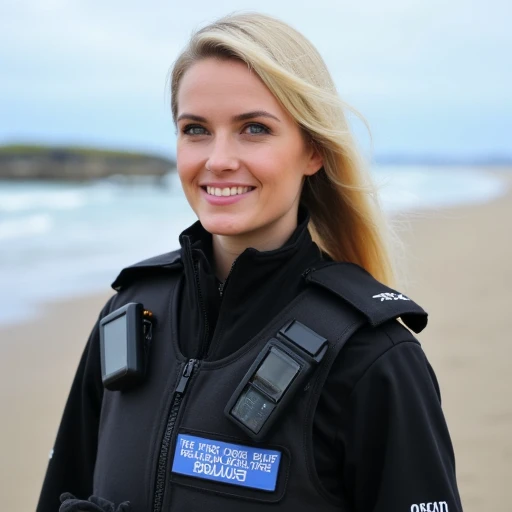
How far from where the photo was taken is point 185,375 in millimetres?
2107

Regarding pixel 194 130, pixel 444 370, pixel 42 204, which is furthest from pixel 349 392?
pixel 42 204

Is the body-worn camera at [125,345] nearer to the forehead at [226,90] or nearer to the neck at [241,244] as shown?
the neck at [241,244]

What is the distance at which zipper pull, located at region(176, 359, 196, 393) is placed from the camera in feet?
6.87

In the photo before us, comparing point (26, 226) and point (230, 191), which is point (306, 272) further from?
point (26, 226)

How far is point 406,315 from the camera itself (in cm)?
214

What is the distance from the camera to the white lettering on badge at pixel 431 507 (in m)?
1.91

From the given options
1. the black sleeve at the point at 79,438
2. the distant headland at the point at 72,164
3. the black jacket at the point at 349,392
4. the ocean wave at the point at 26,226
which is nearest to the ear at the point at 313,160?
the black jacket at the point at 349,392

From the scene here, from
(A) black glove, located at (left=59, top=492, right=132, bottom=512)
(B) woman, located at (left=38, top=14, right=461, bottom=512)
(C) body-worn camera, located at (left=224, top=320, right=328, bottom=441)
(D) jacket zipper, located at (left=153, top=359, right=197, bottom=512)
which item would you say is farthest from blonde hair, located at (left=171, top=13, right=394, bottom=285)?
(A) black glove, located at (left=59, top=492, right=132, bottom=512)

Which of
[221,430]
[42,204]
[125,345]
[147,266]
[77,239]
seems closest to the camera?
[221,430]

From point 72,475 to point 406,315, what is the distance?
1237 mm

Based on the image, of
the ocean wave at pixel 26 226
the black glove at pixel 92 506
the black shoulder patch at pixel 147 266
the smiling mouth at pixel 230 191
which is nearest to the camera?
the black glove at pixel 92 506

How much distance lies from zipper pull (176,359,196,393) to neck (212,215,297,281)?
369mm

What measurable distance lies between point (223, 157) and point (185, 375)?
595mm

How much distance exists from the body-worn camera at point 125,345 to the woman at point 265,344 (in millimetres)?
37
